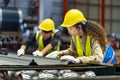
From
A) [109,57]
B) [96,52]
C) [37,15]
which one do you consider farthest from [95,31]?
[37,15]

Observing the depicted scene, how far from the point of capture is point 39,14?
394 inches

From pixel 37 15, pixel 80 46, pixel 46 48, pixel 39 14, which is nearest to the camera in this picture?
pixel 80 46

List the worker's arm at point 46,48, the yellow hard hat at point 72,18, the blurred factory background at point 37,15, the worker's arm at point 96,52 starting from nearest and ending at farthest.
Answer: the worker's arm at point 96,52, the yellow hard hat at point 72,18, the worker's arm at point 46,48, the blurred factory background at point 37,15

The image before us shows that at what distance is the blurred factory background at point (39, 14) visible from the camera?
307 inches

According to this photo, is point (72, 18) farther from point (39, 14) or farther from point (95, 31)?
point (39, 14)

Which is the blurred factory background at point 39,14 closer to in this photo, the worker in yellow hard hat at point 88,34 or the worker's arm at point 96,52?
the worker in yellow hard hat at point 88,34

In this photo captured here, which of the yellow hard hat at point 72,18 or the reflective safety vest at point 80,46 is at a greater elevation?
the yellow hard hat at point 72,18

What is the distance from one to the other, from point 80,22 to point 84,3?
8794 millimetres

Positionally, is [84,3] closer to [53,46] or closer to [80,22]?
[53,46]

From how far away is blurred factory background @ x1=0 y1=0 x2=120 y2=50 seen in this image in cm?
781

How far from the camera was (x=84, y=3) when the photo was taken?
1148 cm

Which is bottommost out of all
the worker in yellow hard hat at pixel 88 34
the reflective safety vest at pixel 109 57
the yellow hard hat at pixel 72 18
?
the reflective safety vest at pixel 109 57

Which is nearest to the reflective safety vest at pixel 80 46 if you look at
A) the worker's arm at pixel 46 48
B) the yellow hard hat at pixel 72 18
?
the yellow hard hat at pixel 72 18

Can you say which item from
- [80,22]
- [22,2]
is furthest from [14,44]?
[80,22]
